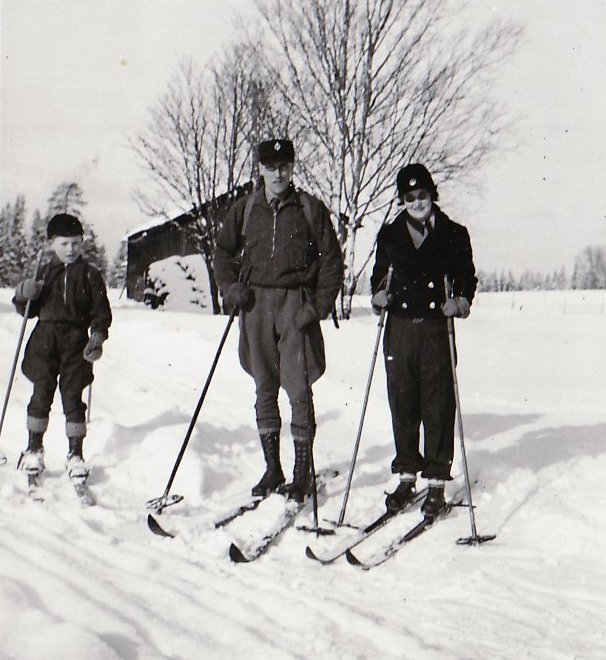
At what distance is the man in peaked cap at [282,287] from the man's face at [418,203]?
0.53 meters

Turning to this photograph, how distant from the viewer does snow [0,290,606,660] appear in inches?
103

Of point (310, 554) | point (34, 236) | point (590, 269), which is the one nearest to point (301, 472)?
point (310, 554)

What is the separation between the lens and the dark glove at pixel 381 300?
4.65 m

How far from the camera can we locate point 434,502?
14.7 ft

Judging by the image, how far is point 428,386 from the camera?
181 inches

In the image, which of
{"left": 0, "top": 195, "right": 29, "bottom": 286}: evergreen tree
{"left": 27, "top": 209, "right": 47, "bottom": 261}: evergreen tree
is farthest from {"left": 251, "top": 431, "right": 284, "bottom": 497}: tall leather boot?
{"left": 27, "top": 209, "right": 47, "bottom": 261}: evergreen tree

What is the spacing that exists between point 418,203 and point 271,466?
1977mm

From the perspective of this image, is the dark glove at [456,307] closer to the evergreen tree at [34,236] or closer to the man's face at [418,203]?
the man's face at [418,203]

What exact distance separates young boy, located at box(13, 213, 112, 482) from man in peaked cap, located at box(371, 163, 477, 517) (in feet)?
6.37


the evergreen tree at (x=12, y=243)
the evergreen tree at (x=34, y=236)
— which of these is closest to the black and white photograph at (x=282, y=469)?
the evergreen tree at (x=12, y=243)

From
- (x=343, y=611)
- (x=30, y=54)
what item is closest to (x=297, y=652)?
(x=343, y=611)

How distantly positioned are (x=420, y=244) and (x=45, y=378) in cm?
268

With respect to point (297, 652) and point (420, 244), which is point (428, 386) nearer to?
point (420, 244)

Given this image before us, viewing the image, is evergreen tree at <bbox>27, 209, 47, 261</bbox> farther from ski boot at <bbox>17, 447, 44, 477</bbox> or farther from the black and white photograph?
ski boot at <bbox>17, 447, 44, 477</bbox>
